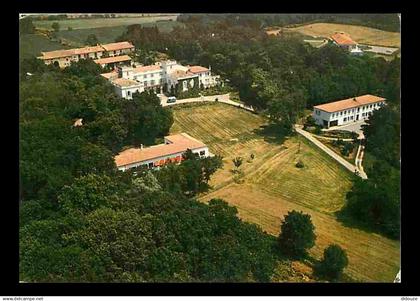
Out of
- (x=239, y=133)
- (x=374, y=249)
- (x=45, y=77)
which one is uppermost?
(x=45, y=77)

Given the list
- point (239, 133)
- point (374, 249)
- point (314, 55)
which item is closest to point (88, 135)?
point (239, 133)

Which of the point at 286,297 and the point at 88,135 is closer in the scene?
the point at 286,297

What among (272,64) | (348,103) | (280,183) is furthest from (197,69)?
(280,183)

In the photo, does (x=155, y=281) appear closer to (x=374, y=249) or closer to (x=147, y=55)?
(x=374, y=249)

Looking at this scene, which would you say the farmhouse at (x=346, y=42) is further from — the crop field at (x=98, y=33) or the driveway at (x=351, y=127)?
the crop field at (x=98, y=33)

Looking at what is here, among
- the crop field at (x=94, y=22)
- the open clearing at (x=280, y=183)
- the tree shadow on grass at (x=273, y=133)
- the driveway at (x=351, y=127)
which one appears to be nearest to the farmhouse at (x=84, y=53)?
the crop field at (x=94, y=22)

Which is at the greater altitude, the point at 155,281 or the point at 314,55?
the point at 314,55
